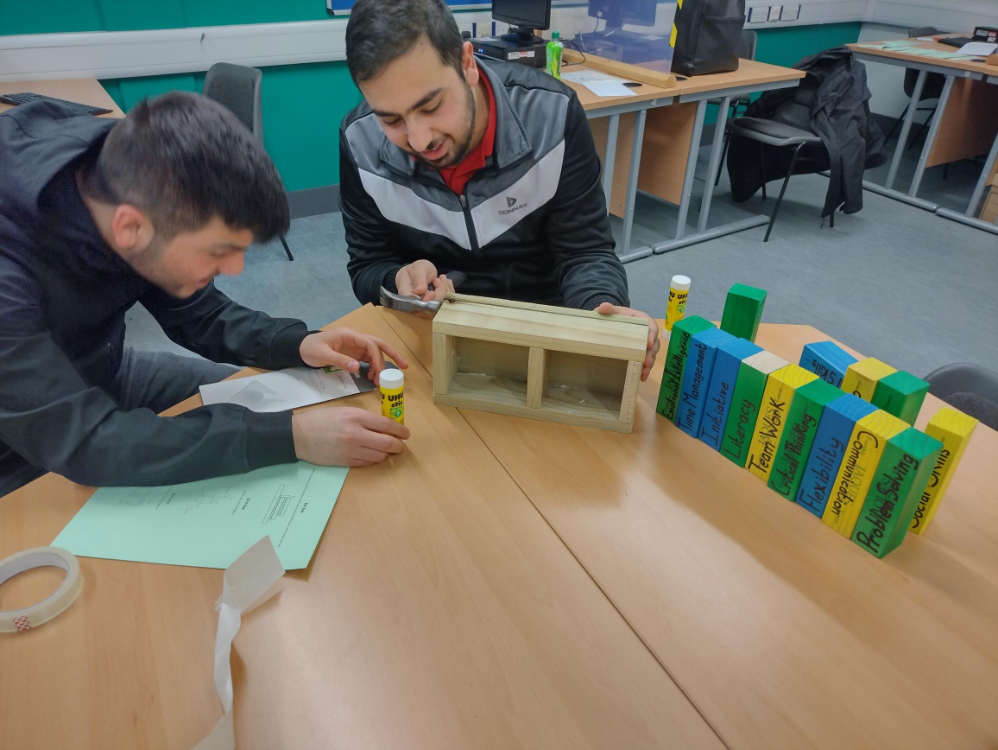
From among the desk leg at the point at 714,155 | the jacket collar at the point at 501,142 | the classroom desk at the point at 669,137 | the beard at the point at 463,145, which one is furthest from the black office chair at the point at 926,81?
the beard at the point at 463,145

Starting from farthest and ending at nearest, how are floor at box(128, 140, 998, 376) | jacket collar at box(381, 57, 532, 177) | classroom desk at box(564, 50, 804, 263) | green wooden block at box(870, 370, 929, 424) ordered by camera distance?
classroom desk at box(564, 50, 804, 263), floor at box(128, 140, 998, 376), jacket collar at box(381, 57, 532, 177), green wooden block at box(870, 370, 929, 424)

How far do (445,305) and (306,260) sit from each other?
2.27 metres

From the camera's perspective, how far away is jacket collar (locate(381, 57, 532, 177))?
1.47 m

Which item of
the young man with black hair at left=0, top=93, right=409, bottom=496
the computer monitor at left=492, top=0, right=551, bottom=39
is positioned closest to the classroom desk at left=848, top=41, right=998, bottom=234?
the computer monitor at left=492, top=0, right=551, bottom=39

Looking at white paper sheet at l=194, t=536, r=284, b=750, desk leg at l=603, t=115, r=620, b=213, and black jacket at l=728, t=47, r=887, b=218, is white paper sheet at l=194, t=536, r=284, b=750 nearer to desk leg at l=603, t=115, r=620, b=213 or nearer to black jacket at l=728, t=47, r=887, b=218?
desk leg at l=603, t=115, r=620, b=213

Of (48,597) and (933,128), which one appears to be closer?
(48,597)

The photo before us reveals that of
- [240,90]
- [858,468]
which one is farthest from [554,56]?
[858,468]

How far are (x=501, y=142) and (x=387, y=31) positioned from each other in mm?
363

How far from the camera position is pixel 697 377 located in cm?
109

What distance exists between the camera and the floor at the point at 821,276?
278 centimetres

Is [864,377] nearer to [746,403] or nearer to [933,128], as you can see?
[746,403]

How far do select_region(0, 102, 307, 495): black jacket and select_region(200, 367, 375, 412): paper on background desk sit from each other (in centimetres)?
13

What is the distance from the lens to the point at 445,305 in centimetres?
119

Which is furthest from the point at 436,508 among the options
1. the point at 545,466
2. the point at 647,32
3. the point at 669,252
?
the point at 647,32
